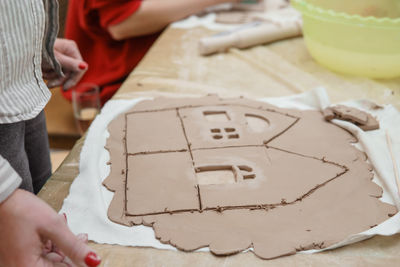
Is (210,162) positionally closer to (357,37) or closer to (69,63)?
(69,63)

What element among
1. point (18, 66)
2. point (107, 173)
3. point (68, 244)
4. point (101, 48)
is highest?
point (18, 66)

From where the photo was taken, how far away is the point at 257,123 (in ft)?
3.33

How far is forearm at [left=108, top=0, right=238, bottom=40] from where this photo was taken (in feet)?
5.32

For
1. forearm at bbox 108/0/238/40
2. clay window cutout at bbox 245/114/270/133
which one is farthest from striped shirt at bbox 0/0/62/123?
forearm at bbox 108/0/238/40

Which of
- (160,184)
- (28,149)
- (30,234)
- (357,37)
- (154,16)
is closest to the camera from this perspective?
(30,234)

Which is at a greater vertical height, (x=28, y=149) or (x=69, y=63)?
(x=69, y=63)

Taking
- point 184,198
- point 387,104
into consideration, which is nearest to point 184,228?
point 184,198

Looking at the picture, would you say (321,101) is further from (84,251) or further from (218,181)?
(84,251)

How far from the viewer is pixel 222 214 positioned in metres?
0.72

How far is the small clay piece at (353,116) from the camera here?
0.97m

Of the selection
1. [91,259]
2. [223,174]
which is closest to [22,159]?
[91,259]

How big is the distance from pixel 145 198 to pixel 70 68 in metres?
0.46

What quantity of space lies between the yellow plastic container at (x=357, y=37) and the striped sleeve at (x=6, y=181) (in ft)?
3.11

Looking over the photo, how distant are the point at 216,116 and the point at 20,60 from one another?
Result: 531mm
